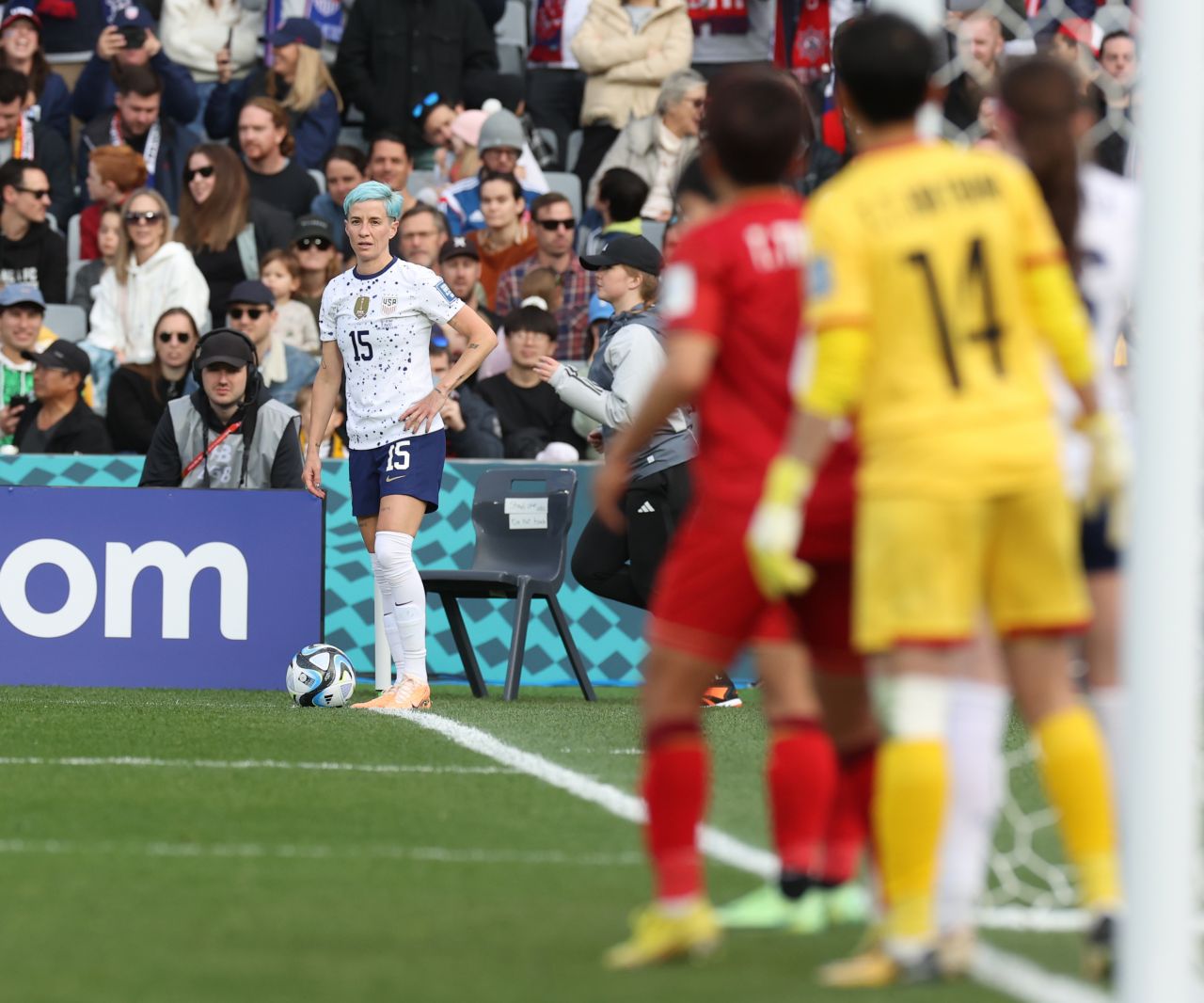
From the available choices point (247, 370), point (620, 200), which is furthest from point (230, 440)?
point (620, 200)

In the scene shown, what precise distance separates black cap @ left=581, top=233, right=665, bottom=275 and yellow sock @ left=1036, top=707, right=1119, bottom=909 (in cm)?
588

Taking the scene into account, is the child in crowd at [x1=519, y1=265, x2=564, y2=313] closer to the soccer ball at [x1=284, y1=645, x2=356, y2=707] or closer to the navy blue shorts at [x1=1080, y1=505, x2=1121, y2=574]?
the soccer ball at [x1=284, y1=645, x2=356, y2=707]

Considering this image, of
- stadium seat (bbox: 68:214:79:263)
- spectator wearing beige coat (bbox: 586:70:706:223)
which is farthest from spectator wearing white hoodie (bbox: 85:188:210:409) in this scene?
spectator wearing beige coat (bbox: 586:70:706:223)

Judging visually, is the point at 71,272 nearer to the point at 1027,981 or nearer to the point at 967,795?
the point at 967,795

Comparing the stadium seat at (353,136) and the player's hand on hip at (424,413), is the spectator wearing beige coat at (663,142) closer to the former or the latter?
the stadium seat at (353,136)

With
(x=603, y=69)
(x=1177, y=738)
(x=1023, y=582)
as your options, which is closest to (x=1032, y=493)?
(x=1023, y=582)

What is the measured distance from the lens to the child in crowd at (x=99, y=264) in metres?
15.2

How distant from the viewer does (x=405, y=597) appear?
1049 centimetres

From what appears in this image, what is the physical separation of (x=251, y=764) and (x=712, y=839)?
7.56ft

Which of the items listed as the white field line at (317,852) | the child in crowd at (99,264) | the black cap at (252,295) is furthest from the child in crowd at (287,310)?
the white field line at (317,852)

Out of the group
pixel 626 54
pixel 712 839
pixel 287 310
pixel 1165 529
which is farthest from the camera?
pixel 626 54

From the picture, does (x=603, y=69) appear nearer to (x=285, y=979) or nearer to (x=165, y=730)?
(x=165, y=730)

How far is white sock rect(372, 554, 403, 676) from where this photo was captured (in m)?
10.5

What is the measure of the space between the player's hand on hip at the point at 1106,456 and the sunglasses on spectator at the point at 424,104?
12.5 meters
